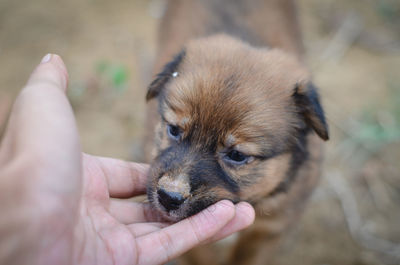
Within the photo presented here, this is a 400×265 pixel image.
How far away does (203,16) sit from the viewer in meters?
3.64

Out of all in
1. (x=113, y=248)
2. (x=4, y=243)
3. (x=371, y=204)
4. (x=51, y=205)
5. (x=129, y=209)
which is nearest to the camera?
(x=4, y=243)

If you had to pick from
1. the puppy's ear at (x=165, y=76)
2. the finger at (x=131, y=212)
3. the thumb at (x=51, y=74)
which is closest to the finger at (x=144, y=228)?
the finger at (x=131, y=212)

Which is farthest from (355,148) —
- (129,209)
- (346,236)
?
(129,209)

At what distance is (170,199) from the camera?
6.32ft

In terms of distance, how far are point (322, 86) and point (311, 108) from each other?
122 inches

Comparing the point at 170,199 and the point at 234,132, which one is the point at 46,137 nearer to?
the point at 170,199

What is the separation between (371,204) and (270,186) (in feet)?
7.13

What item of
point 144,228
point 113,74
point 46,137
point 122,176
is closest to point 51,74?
point 46,137

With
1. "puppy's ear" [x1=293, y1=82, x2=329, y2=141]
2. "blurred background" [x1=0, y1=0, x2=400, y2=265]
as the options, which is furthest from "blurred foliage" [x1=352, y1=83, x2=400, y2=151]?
"puppy's ear" [x1=293, y1=82, x2=329, y2=141]

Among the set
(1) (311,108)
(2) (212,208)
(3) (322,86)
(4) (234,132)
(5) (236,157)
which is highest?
(1) (311,108)

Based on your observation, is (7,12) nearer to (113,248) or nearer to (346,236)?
(113,248)

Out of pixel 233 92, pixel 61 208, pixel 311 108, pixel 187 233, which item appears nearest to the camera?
pixel 61 208

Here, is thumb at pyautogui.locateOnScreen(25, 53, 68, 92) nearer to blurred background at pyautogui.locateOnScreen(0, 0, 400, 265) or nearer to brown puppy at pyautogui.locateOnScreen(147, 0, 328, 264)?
brown puppy at pyautogui.locateOnScreen(147, 0, 328, 264)

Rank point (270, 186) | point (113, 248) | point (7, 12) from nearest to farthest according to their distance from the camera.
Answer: point (113, 248) → point (270, 186) → point (7, 12)
